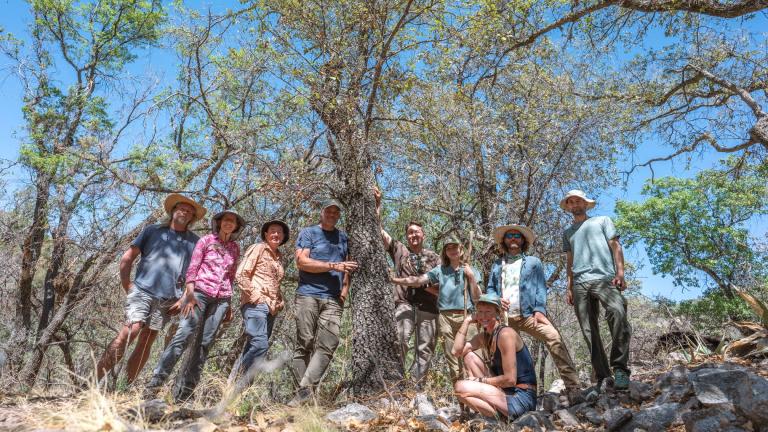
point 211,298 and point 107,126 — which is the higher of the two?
point 107,126

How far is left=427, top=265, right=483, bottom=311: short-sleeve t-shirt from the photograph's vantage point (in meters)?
5.68

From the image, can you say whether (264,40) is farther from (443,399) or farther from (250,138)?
(443,399)

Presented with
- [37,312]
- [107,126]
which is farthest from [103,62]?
[37,312]

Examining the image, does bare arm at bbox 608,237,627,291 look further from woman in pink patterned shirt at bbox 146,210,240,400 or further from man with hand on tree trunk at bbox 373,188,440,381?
woman in pink patterned shirt at bbox 146,210,240,400

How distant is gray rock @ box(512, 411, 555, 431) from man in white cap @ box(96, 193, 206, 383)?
330 centimetres

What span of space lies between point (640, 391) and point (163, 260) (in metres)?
4.66

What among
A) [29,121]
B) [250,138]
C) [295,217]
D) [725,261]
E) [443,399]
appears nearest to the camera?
[443,399]

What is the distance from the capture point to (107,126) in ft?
41.2

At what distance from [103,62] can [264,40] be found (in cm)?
883

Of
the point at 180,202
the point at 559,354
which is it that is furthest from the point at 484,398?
the point at 180,202

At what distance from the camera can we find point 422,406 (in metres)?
4.46

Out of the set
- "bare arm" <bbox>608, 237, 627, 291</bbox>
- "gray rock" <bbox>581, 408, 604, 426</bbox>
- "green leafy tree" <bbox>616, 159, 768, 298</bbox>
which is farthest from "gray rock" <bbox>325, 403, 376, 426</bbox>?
"green leafy tree" <bbox>616, 159, 768, 298</bbox>

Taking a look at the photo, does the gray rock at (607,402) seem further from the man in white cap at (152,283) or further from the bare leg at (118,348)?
the bare leg at (118,348)

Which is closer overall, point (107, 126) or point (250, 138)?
point (250, 138)
